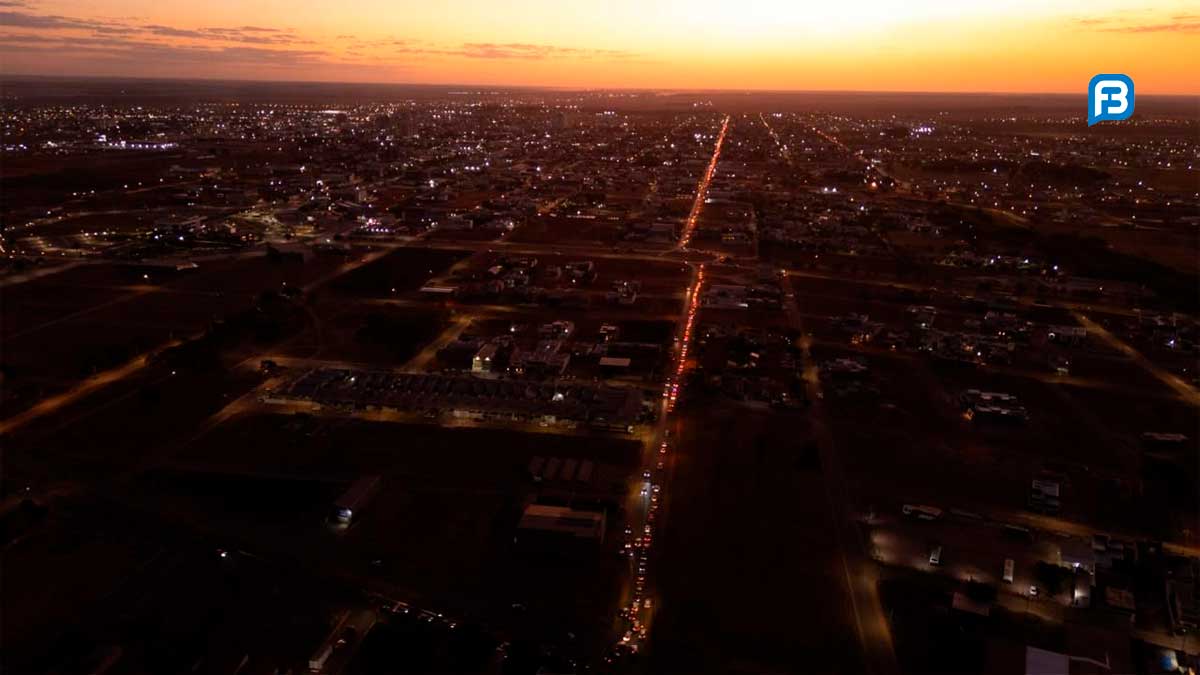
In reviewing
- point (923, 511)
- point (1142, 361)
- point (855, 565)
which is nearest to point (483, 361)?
point (855, 565)

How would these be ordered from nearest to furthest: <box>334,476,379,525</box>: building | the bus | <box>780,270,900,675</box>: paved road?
1. <box>780,270,900,675</box>: paved road
2. <box>334,476,379,525</box>: building
3. the bus

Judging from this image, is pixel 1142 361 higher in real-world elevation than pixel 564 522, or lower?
higher

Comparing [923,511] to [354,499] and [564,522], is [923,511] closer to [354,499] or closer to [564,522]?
[564,522]

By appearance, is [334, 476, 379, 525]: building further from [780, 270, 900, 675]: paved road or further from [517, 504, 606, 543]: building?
[780, 270, 900, 675]: paved road

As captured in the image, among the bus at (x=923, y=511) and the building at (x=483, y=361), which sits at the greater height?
the building at (x=483, y=361)

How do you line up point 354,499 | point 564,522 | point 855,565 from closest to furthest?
point 855,565 → point 564,522 → point 354,499

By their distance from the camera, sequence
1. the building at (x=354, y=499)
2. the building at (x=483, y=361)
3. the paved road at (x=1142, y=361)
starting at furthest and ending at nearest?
1. the building at (x=483, y=361)
2. the paved road at (x=1142, y=361)
3. the building at (x=354, y=499)

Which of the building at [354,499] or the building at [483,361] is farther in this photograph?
the building at [483,361]

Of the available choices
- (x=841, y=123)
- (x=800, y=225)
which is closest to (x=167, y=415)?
(x=800, y=225)

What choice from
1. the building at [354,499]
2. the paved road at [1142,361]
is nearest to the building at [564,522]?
the building at [354,499]

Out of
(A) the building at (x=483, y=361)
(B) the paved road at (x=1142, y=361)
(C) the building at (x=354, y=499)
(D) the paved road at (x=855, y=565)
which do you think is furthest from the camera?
(A) the building at (x=483, y=361)

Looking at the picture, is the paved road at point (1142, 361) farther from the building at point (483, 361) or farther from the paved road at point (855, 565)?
the building at point (483, 361)

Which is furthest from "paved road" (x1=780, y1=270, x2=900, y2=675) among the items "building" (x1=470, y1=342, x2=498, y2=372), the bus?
"building" (x1=470, y1=342, x2=498, y2=372)
